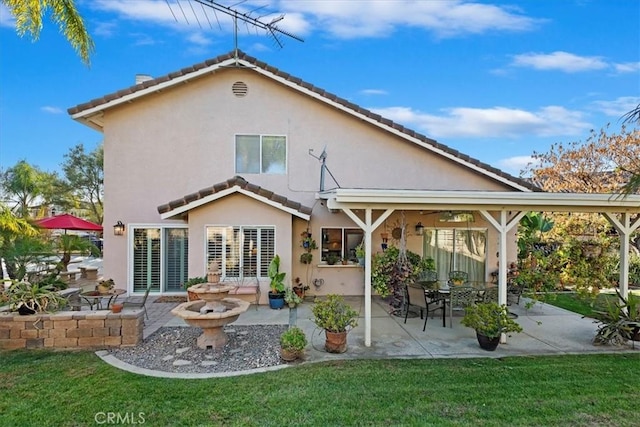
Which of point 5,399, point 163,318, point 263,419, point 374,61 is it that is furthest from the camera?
point 374,61

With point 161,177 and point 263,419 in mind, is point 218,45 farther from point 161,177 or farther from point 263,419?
point 263,419

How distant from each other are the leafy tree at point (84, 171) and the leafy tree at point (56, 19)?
70.5ft

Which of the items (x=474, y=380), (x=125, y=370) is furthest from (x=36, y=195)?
(x=474, y=380)

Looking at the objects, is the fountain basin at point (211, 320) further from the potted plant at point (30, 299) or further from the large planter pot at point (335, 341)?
the potted plant at point (30, 299)

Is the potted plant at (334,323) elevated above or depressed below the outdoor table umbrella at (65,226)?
below

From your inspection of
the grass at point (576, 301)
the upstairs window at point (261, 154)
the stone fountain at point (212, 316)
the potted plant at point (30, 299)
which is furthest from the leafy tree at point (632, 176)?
the potted plant at point (30, 299)

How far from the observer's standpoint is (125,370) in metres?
5.83

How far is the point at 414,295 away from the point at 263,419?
202 inches

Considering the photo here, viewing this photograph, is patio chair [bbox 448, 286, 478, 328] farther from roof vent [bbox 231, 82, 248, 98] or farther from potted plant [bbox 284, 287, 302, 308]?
roof vent [bbox 231, 82, 248, 98]

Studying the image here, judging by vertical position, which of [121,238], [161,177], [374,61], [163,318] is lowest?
[163,318]

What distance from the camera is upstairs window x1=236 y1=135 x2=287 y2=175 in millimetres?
12164

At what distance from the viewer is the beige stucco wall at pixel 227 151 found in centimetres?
1175

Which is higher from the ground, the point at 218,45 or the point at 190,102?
the point at 218,45

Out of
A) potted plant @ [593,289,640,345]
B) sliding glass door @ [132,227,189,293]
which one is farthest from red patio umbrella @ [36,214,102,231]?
potted plant @ [593,289,640,345]
